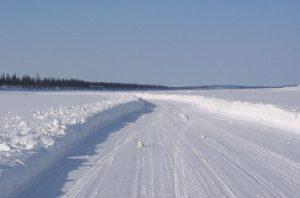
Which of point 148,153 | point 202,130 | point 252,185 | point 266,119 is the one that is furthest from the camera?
point 266,119

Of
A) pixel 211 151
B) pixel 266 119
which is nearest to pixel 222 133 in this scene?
pixel 211 151

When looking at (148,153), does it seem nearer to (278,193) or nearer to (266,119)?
(278,193)

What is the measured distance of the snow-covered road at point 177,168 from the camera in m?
9.67

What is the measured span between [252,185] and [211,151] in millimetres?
5254

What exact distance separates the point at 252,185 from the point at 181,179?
4.25ft

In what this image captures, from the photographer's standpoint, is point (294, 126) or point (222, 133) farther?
point (294, 126)

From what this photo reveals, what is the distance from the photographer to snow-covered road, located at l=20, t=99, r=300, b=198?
9.67 metres

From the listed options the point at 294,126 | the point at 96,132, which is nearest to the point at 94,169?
the point at 96,132

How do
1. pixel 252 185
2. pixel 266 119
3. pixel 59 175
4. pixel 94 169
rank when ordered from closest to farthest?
1. pixel 252 185
2. pixel 59 175
3. pixel 94 169
4. pixel 266 119

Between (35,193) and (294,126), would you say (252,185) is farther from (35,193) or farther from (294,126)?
(294,126)

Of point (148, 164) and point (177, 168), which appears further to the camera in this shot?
point (148, 164)

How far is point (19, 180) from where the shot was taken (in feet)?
31.0

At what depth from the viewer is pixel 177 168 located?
40.0ft

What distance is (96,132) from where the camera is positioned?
2153 cm
